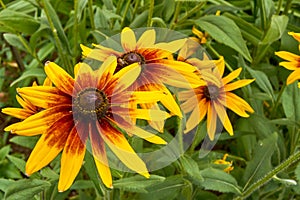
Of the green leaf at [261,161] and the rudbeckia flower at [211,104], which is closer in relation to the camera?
the rudbeckia flower at [211,104]

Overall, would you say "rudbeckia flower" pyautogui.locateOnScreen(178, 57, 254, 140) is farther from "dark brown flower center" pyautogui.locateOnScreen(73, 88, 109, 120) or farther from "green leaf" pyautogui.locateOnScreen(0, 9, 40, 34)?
"green leaf" pyautogui.locateOnScreen(0, 9, 40, 34)

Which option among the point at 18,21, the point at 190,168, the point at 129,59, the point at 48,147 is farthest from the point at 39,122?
the point at 18,21

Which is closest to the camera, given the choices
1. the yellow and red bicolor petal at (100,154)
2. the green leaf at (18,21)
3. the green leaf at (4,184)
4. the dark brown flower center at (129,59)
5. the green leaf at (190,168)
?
the yellow and red bicolor petal at (100,154)

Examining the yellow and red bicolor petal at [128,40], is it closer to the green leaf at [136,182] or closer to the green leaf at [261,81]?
the green leaf at [136,182]

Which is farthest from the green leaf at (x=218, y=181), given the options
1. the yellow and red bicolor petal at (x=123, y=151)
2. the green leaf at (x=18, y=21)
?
the green leaf at (x=18, y=21)

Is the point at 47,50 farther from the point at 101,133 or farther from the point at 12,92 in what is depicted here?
the point at 101,133

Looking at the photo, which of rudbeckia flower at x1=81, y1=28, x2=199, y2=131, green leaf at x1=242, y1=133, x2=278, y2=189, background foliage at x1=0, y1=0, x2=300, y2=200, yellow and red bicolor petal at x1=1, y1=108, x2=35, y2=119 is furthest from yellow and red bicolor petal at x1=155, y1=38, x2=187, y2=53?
green leaf at x1=242, y1=133, x2=278, y2=189

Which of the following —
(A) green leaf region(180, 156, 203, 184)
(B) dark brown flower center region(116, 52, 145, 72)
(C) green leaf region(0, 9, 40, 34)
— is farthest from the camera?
(C) green leaf region(0, 9, 40, 34)
